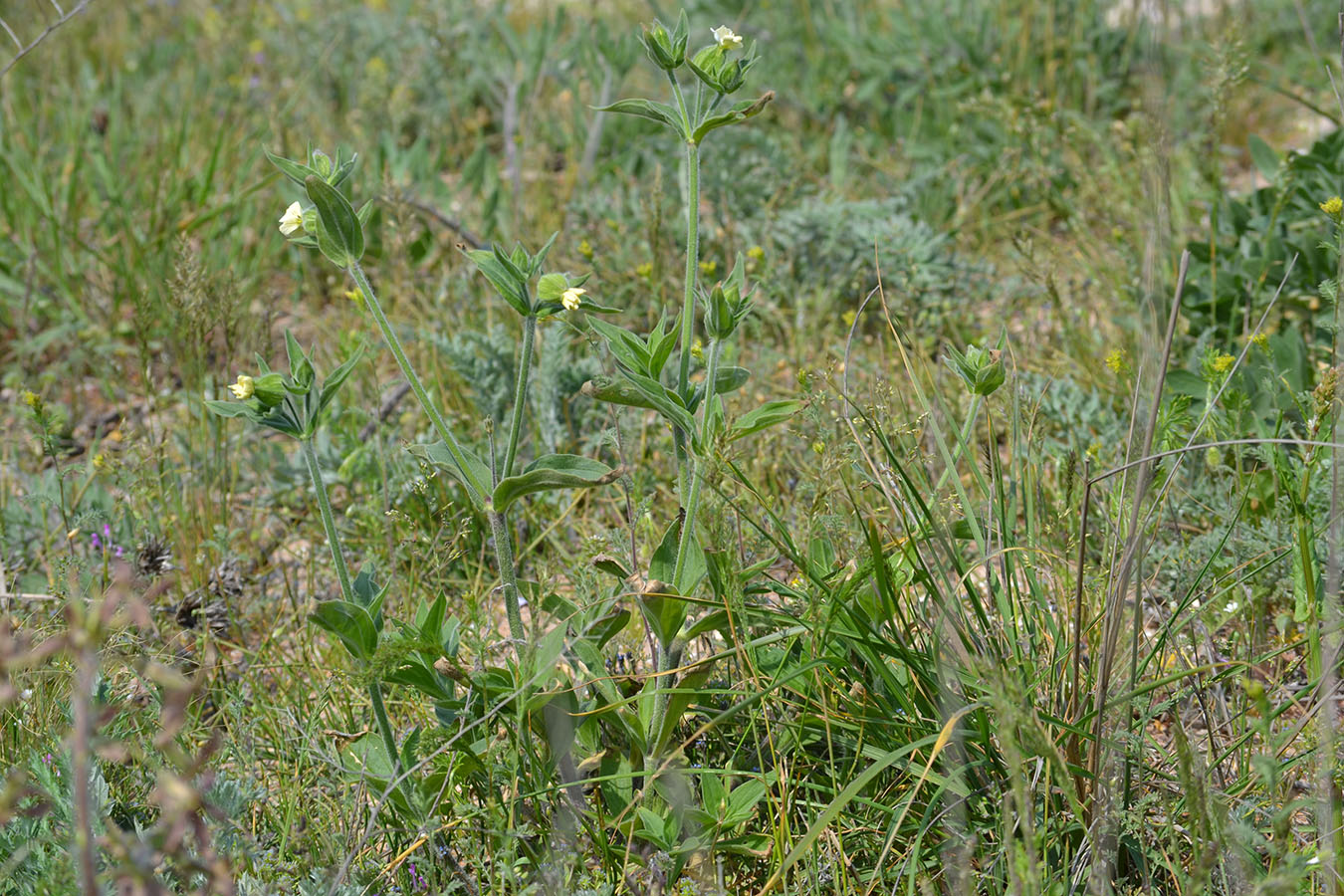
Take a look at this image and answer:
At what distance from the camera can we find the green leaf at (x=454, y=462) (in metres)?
1.43

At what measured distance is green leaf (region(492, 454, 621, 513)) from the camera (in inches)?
54.4

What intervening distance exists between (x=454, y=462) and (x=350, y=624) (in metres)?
0.26

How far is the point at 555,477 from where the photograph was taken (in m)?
1.38

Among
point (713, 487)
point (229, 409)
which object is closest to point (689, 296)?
point (713, 487)

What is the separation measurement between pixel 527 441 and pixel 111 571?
2.94 ft

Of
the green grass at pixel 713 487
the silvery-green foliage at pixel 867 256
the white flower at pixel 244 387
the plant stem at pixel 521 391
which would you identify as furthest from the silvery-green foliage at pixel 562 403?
the white flower at pixel 244 387

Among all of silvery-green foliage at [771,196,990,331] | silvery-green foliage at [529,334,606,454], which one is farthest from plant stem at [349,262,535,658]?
silvery-green foliage at [771,196,990,331]

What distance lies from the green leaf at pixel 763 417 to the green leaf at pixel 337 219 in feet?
1.69

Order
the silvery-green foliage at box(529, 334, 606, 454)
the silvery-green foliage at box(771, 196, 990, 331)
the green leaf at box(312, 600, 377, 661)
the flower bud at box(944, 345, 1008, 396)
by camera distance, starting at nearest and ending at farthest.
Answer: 1. the green leaf at box(312, 600, 377, 661)
2. the flower bud at box(944, 345, 1008, 396)
3. the silvery-green foliage at box(529, 334, 606, 454)
4. the silvery-green foliage at box(771, 196, 990, 331)

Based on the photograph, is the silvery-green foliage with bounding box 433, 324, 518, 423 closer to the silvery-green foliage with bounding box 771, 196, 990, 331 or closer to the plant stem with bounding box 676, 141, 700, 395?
the silvery-green foliage with bounding box 771, 196, 990, 331

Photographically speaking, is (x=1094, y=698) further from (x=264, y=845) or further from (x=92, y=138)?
(x=92, y=138)

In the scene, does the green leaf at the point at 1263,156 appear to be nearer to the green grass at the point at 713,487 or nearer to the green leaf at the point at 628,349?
the green grass at the point at 713,487

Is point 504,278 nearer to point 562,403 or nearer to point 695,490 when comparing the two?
point 695,490

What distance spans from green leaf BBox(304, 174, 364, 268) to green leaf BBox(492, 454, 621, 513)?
0.34 metres
